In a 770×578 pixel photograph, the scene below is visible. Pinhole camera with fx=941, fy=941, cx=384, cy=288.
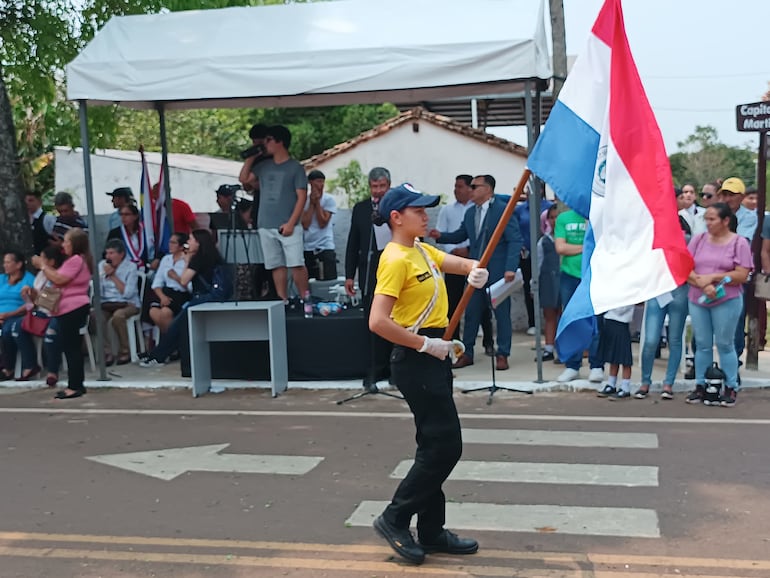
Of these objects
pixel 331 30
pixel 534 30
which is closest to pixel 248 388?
pixel 331 30

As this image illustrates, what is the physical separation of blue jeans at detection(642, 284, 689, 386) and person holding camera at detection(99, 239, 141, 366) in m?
6.19

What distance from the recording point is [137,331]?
1184 centimetres

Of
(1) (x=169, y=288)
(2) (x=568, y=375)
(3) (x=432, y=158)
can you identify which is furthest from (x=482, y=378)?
(3) (x=432, y=158)

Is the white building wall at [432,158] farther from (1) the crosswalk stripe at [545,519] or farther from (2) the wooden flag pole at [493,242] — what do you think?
(2) the wooden flag pole at [493,242]

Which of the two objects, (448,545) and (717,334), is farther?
(717,334)

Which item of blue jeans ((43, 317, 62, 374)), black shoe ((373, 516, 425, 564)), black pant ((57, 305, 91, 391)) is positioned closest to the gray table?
black pant ((57, 305, 91, 391))

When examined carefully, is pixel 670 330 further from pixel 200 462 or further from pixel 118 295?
pixel 118 295

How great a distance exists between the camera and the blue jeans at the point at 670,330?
8.92 meters

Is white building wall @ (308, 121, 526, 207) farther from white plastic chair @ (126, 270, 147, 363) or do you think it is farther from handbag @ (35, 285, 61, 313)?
handbag @ (35, 285, 61, 313)

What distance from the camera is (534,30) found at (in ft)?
29.7

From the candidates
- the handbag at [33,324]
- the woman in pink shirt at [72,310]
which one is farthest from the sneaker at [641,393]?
the handbag at [33,324]

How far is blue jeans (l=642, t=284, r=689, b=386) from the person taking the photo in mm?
8922

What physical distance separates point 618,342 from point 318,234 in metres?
4.82

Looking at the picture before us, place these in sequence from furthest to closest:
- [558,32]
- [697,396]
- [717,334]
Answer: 1. [558,32]
2. [697,396]
3. [717,334]
